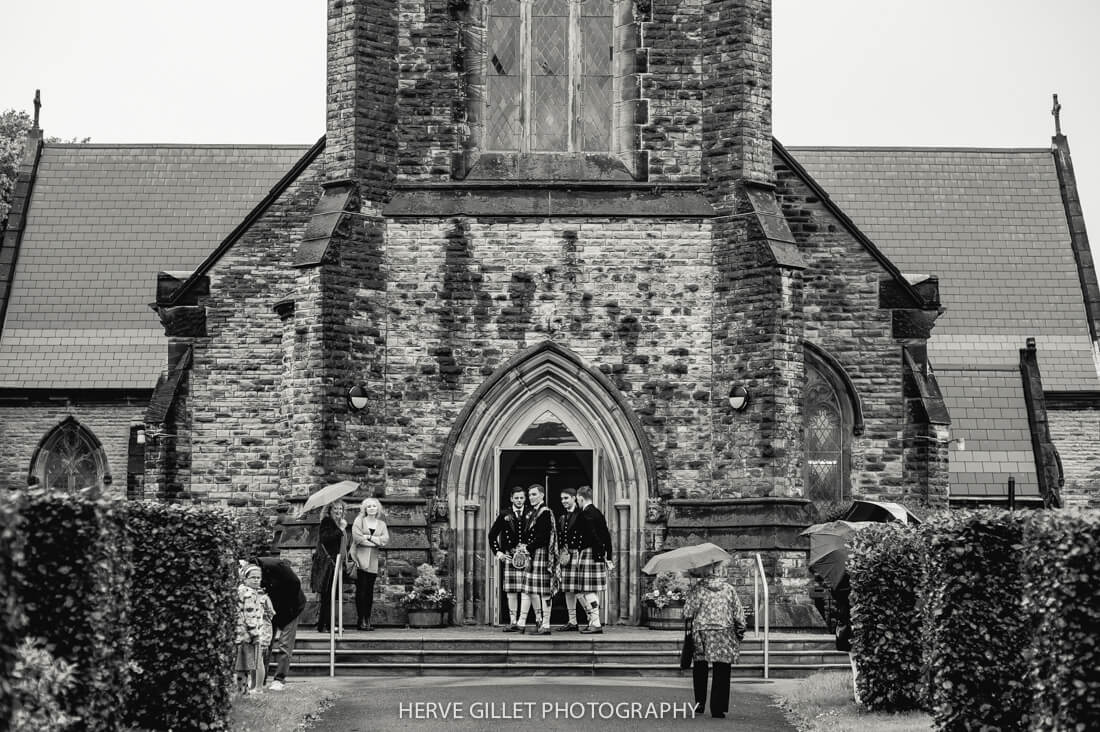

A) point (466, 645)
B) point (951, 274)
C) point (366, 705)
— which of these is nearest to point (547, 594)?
point (466, 645)

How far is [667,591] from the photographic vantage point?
2217 cm

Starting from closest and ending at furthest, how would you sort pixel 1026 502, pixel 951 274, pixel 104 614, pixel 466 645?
1. pixel 104 614
2. pixel 466 645
3. pixel 1026 502
4. pixel 951 274

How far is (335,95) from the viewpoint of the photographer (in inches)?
932

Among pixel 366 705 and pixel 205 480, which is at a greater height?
pixel 205 480

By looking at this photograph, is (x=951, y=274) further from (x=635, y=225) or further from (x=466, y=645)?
(x=466, y=645)

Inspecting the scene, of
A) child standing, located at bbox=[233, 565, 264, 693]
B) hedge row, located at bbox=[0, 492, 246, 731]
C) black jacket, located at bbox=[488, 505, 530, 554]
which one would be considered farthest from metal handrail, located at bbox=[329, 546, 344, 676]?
hedge row, located at bbox=[0, 492, 246, 731]

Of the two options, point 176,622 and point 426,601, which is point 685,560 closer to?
point 176,622

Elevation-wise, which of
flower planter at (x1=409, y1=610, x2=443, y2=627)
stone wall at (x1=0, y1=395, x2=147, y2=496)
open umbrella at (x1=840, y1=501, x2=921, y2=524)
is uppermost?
A: stone wall at (x1=0, y1=395, x2=147, y2=496)

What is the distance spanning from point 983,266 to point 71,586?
27792mm

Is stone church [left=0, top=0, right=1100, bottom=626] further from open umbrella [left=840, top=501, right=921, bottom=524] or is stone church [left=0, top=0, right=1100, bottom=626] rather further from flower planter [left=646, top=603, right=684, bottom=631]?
open umbrella [left=840, top=501, right=921, bottom=524]

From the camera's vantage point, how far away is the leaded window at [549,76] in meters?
24.2

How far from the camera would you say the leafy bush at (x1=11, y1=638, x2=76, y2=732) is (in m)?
8.91

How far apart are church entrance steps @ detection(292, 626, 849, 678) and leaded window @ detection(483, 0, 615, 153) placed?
760 cm

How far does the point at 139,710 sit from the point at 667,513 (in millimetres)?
11385
